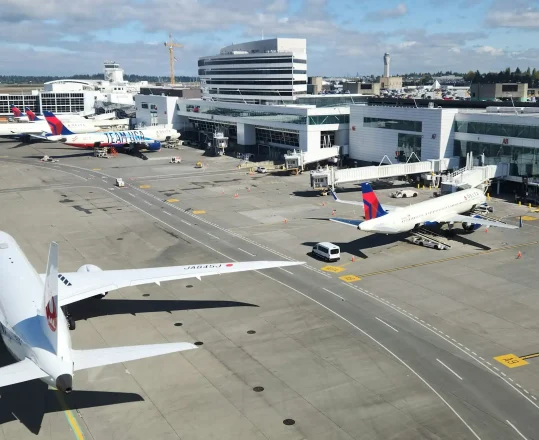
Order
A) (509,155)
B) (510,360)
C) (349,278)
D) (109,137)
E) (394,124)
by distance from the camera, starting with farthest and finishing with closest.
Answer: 1. (109,137)
2. (394,124)
3. (509,155)
4. (349,278)
5. (510,360)

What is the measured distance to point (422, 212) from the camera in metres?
59.7

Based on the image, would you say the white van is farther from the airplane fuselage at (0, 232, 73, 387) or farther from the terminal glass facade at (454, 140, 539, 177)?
the terminal glass facade at (454, 140, 539, 177)

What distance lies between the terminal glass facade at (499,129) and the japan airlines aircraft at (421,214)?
1992cm

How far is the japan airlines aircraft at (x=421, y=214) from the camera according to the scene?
5507 cm

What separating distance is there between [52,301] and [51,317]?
0.90m

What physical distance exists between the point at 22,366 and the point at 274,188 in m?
69.9

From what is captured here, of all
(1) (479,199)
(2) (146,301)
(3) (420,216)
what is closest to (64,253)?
(2) (146,301)

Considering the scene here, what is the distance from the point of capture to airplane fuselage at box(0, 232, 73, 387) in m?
26.3

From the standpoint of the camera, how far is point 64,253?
57.6 metres

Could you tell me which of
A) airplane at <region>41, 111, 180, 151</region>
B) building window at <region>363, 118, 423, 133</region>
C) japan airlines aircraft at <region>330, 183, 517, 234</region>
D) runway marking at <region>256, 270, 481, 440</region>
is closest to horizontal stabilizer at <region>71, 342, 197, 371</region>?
runway marking at <region>256, 270, 481, 440</region>

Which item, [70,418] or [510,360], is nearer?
[70,418]

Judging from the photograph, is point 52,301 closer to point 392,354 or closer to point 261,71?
point 392,354

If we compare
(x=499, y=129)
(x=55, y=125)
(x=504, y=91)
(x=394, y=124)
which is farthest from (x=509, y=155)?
(x=55, y=125)

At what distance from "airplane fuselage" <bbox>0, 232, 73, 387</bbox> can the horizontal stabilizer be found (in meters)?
0.51
